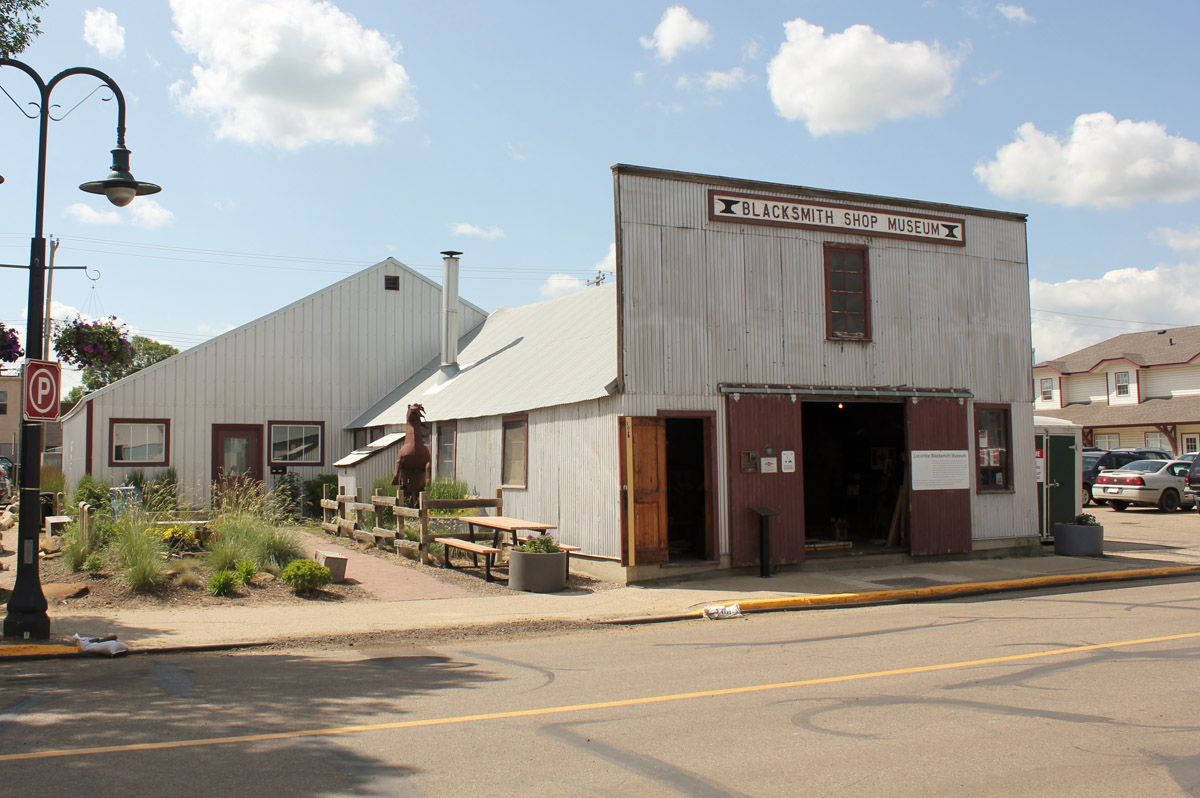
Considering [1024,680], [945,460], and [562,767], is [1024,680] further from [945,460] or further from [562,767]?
[945,460]

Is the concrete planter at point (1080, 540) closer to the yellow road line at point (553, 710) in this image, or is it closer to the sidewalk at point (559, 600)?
the sidewalk at point (559, 600)

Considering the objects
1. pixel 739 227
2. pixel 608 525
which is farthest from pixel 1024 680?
pixel 739 227

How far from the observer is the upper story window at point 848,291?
1670 cm

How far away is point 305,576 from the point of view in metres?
13.0

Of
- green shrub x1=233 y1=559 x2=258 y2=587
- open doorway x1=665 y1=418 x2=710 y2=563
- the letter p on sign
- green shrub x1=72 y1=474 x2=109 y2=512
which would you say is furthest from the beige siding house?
the letter p on sign

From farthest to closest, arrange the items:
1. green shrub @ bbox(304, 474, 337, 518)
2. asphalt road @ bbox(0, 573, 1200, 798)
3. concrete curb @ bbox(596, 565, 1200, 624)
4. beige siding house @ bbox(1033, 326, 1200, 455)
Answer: beige siding house @ bbox(1033, 326, 1200, 455)
green shrub @ bbox(304, 474, 337, 518)
concrete curb @ bbox(596, 565, 1200, 624)
asphalt road @ bbox(0, 573, 1200, 798)

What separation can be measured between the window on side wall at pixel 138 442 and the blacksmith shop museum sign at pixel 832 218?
1649cm

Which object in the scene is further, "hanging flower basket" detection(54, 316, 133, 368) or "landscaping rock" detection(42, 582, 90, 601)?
"hanging flower basket" detection(54, 316, 133, 368)

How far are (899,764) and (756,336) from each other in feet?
35.2

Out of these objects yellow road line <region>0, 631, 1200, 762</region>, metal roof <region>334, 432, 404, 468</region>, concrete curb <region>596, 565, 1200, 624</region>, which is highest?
metal roof <region>334, 432, 404, 468</region>

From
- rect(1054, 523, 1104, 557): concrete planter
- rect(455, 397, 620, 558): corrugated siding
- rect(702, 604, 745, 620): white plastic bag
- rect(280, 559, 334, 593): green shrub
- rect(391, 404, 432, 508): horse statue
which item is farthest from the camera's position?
rect(391, 404, 432, 508): horse statue

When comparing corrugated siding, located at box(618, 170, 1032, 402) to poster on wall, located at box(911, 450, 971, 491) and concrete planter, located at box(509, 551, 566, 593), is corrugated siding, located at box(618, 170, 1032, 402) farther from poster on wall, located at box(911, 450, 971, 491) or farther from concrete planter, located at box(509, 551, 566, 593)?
concrete planter, located at box(509, 551, 566, 593)

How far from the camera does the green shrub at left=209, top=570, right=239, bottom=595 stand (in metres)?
12.7

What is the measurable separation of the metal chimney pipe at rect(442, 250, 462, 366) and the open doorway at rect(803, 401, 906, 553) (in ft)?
32.0
